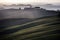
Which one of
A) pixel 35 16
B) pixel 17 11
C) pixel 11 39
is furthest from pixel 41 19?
pixel 11 39

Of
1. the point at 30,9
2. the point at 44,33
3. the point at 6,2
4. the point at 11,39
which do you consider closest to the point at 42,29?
the point at 44,33

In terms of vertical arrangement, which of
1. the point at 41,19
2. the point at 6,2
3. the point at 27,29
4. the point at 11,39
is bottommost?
the point at 11,39

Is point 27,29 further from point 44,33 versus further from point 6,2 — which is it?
point 6,2

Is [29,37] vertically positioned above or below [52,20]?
below

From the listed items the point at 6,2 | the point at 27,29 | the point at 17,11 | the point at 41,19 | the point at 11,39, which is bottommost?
the point at 11,39

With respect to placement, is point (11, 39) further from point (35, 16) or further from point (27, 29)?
point (35, 16)

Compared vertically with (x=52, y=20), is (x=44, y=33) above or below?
below
